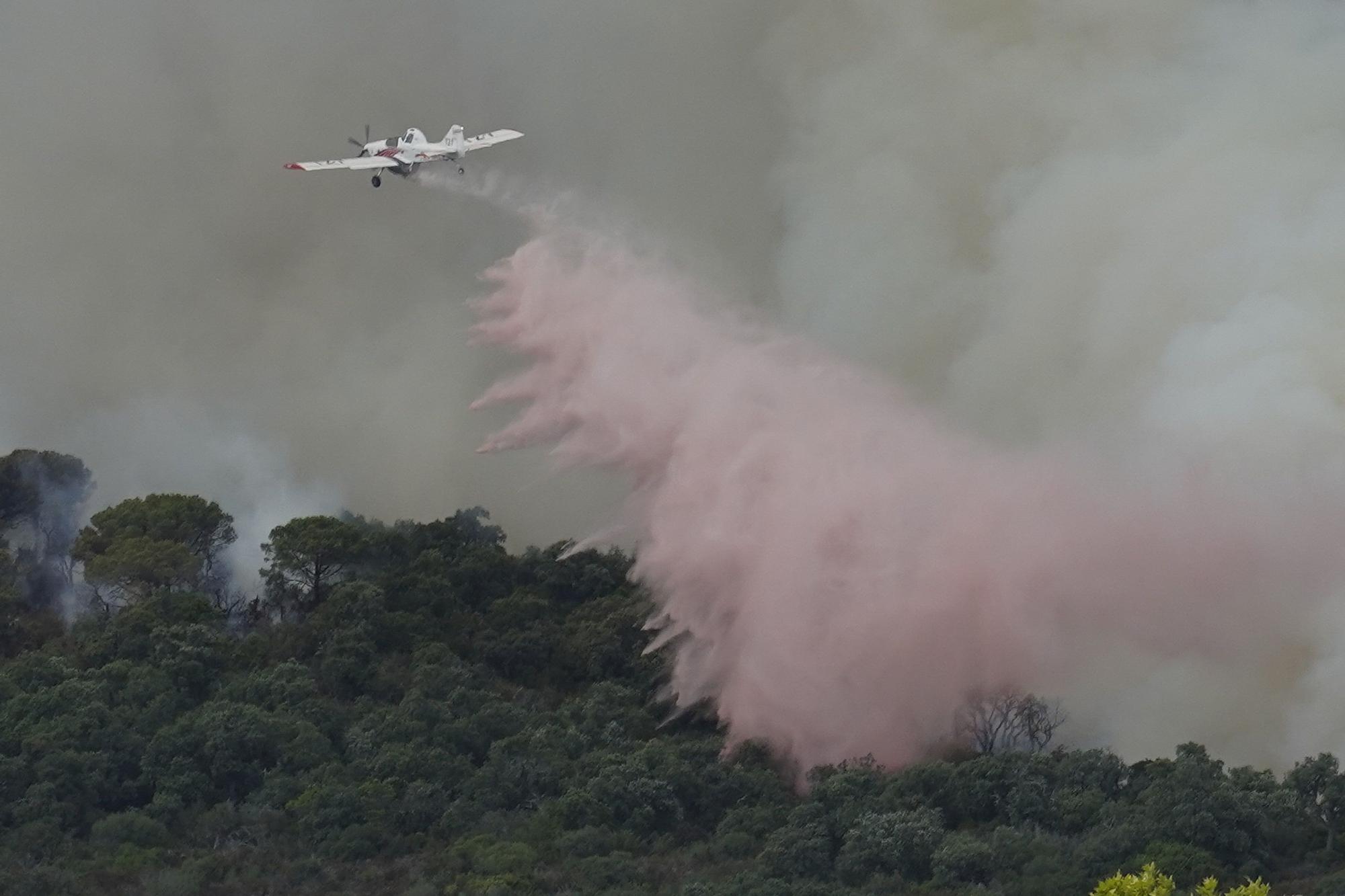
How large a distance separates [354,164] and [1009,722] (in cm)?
2410

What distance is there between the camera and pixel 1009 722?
77500mm

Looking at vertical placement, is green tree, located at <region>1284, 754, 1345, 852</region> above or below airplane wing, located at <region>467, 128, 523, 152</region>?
below

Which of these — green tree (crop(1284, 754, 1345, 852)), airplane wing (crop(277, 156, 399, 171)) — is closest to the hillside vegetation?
green tree (crop(1284, 754, 1345, 852))

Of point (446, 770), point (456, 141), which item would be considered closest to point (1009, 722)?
point (446, 770)

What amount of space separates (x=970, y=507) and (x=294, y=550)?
23.6m

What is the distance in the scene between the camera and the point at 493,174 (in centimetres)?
8662

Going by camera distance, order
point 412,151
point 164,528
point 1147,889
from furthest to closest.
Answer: point 164,528, point 412,151, point 1147,889

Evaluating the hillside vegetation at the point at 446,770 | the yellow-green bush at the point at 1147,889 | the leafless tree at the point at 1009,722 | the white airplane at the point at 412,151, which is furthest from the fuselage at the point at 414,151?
the yellow-green bush at the point at 1147,889

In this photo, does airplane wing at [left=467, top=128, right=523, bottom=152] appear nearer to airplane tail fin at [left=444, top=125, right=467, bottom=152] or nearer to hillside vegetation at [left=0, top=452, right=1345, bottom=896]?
airplane tail fin at [left=444, top=125, right=467, bottom=152]

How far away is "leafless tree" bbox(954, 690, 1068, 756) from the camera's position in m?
77.2

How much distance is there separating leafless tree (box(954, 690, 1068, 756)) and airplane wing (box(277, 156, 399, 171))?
22055mm

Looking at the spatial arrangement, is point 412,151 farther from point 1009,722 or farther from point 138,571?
point 1009,722

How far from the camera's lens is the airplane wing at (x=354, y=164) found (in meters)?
85.2

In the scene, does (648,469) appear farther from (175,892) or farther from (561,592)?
(175,892)
